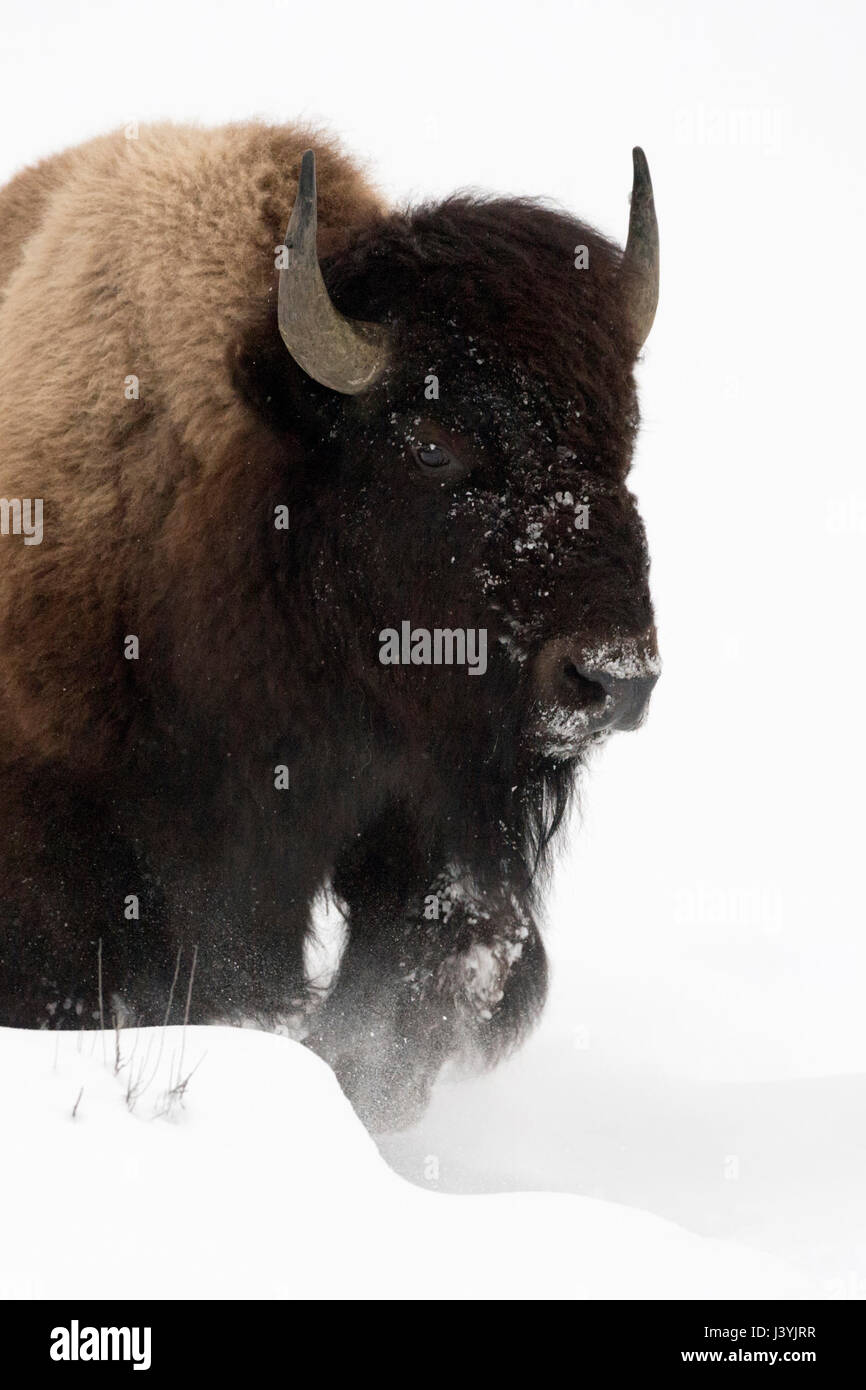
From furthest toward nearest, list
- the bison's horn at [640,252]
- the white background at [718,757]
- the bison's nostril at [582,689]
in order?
the white background at [718,757]
the bison's horn at [640,252]
the bison's nostril at [582,689]

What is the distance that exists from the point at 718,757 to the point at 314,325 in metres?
8.26

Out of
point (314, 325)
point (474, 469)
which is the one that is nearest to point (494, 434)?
point (474, 469)

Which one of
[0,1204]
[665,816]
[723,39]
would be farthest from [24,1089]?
[723,39]

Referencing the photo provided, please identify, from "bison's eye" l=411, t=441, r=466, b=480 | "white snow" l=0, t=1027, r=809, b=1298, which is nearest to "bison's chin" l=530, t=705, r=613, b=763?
"bison's eye" l=411, t=441, r=466, b=480

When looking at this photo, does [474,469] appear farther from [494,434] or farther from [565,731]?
[565,731]

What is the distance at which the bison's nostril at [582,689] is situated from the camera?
3777 millimetres

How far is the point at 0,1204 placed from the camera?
2359mm

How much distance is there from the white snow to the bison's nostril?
3.96ft

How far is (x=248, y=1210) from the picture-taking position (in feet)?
8.44

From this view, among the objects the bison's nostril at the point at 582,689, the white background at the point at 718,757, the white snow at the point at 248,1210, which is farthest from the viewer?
the white background at the point at 718,757

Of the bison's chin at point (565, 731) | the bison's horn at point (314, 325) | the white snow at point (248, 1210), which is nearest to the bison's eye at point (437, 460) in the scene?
the bison's horn at point (314, 325)

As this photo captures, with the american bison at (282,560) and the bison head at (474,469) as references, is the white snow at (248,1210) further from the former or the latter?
the bison head at (474,469)

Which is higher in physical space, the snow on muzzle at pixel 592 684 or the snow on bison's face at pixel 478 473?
the snow on bison's face at pixel 478 473

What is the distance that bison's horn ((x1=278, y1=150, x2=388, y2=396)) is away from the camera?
143 inches
